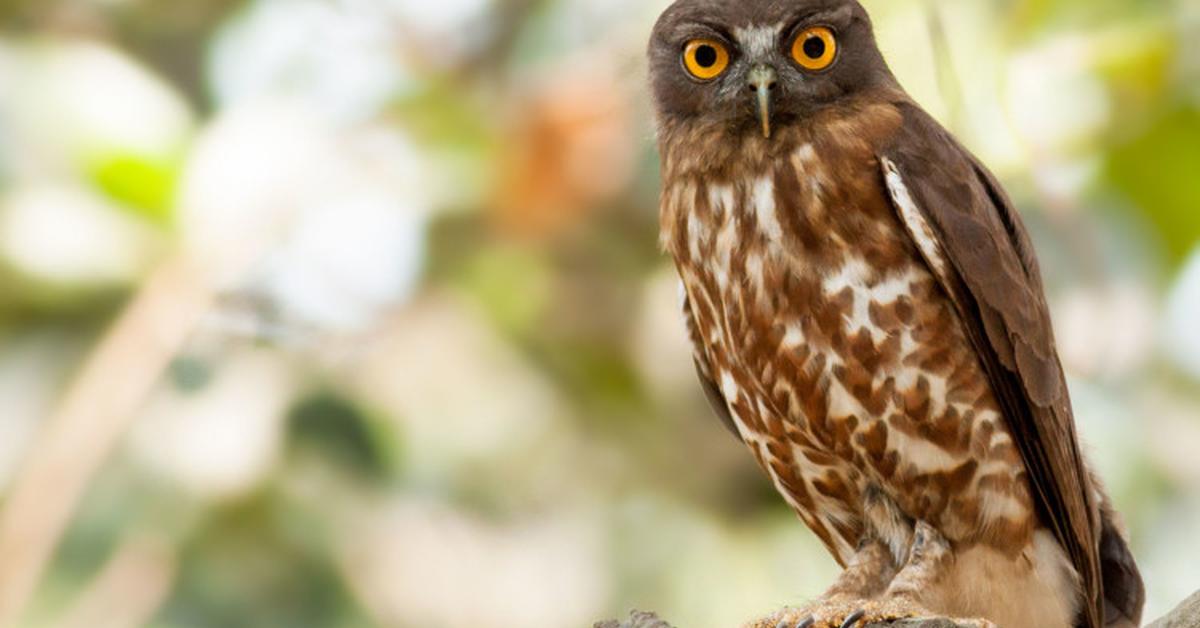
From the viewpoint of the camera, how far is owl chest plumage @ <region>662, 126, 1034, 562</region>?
452 centimetres

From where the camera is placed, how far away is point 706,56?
15.7ft

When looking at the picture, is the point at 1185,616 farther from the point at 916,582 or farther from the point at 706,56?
the point at 706,56

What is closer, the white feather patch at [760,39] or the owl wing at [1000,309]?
the owl wing at [1000,309]

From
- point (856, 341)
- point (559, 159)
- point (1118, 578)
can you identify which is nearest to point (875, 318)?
point (856, 341)

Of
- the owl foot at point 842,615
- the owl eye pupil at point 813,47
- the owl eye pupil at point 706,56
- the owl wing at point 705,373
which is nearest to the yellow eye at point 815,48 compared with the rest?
the owl eye pupil at point 813,47

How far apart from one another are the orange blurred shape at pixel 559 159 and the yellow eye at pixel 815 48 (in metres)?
3.24

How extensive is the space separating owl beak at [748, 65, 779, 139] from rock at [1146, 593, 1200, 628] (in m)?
1.43

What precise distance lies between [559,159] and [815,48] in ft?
12.3

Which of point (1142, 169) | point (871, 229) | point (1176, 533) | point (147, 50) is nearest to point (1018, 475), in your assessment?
point (871, 229)

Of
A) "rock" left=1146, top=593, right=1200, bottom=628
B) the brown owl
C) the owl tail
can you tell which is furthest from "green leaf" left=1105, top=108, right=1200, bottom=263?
"rock" left=1146, top=593, right=1200, bottom=628

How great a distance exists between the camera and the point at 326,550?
793cm

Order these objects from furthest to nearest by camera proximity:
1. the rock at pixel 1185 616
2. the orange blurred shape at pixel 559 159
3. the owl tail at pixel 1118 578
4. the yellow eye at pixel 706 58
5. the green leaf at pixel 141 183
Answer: the orange blurred shape at pixel 559 159 → the green leaf at pixel 141 183 → the owl tail at pixel 1118 578 → the yellow eye at pixel 706 58 → the rock at pixel 1185 616

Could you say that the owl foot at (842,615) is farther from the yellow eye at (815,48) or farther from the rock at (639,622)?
the yellow eye at (815,48)

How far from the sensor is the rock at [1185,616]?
399 cm
